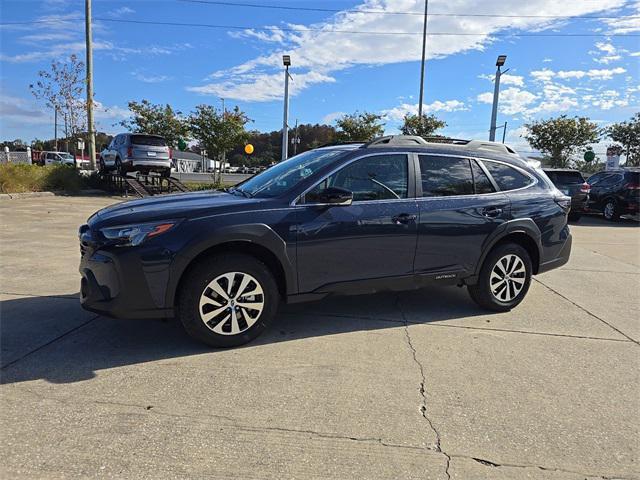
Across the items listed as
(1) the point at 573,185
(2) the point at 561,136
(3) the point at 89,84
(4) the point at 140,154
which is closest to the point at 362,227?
(1) the point at 573,185

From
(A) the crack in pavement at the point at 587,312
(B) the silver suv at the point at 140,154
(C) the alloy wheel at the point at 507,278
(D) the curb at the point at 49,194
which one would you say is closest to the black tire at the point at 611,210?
(A) the crack in pavement at the point at 587,312

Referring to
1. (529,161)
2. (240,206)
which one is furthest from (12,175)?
(529,161)

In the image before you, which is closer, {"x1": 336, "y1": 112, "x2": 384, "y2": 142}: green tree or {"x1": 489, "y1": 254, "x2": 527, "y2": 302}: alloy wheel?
{"x1": 489, "y1": 254, "x2": 527, "y2": 302}: alloy wheel

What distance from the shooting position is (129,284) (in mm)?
3615

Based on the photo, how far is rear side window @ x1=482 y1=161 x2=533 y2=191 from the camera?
5102mm

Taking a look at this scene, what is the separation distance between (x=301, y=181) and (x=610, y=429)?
293cm

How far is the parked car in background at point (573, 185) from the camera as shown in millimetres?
15445

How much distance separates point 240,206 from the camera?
3.96m

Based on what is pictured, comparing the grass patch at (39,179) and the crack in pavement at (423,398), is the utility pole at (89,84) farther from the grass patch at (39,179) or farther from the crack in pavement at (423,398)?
the crack in pavement at (423,398)

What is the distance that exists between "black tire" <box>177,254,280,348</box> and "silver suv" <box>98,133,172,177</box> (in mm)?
16433

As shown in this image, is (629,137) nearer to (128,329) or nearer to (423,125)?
(423,125)

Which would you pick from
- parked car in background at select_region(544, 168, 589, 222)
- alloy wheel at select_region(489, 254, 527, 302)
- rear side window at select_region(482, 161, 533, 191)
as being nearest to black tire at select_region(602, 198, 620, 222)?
parked car in background at select_region(544, 168, 589, 222)

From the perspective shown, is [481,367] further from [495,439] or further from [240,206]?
[240,206]

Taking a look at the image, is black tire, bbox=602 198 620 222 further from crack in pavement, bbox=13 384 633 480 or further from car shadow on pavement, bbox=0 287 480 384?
A: crack in pavement, bbox=13 384 633 480
